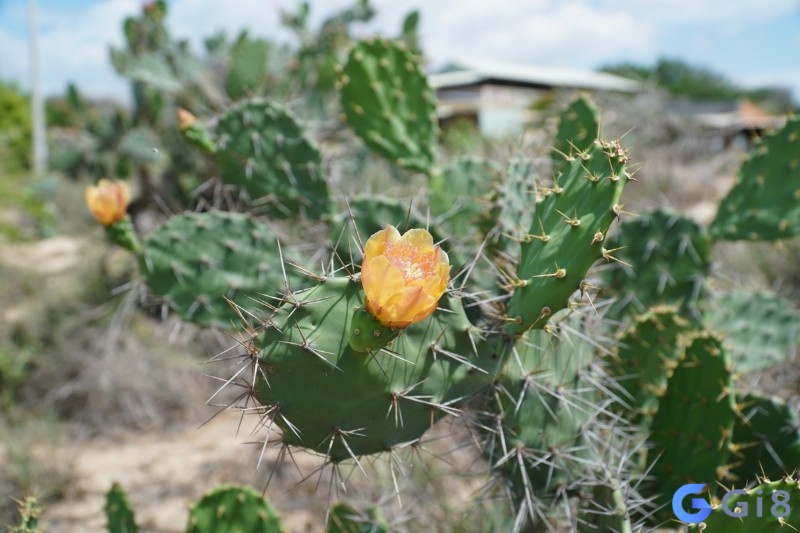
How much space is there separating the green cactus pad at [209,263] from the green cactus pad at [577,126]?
1189mm

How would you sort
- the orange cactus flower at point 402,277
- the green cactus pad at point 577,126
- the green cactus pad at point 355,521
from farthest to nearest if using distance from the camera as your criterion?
the green cactus pad at point 577,126 → the green cactus pad at point 355,521 → the orange cactus flower at point 402,277

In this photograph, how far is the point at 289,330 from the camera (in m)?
1.38

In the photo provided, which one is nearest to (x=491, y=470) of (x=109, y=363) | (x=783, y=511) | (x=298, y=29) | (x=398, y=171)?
(x=783, y=511)

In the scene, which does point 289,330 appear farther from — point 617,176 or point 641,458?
point 641,458

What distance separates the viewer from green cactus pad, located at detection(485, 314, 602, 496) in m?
1.79

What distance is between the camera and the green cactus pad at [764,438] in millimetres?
2104

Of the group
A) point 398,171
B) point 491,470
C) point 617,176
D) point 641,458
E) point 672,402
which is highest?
point 617,176

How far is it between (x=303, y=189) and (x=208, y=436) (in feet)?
7.56

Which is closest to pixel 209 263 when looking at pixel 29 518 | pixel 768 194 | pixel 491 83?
pixel 29 518

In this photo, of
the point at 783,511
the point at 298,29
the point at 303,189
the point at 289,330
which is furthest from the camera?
the point at 298,29

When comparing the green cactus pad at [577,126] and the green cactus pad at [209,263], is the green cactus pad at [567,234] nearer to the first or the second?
the green cactus pad at [577,126]

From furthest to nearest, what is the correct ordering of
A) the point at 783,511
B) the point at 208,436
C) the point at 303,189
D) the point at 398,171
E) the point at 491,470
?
the point at 398,171
the point at 208,436
the point at 303,189
the point at 491,470
the point at 783,511

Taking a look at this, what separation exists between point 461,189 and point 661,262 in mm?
939

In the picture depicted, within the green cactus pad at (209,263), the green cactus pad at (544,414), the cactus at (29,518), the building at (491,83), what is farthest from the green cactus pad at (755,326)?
the building at (491,83)
